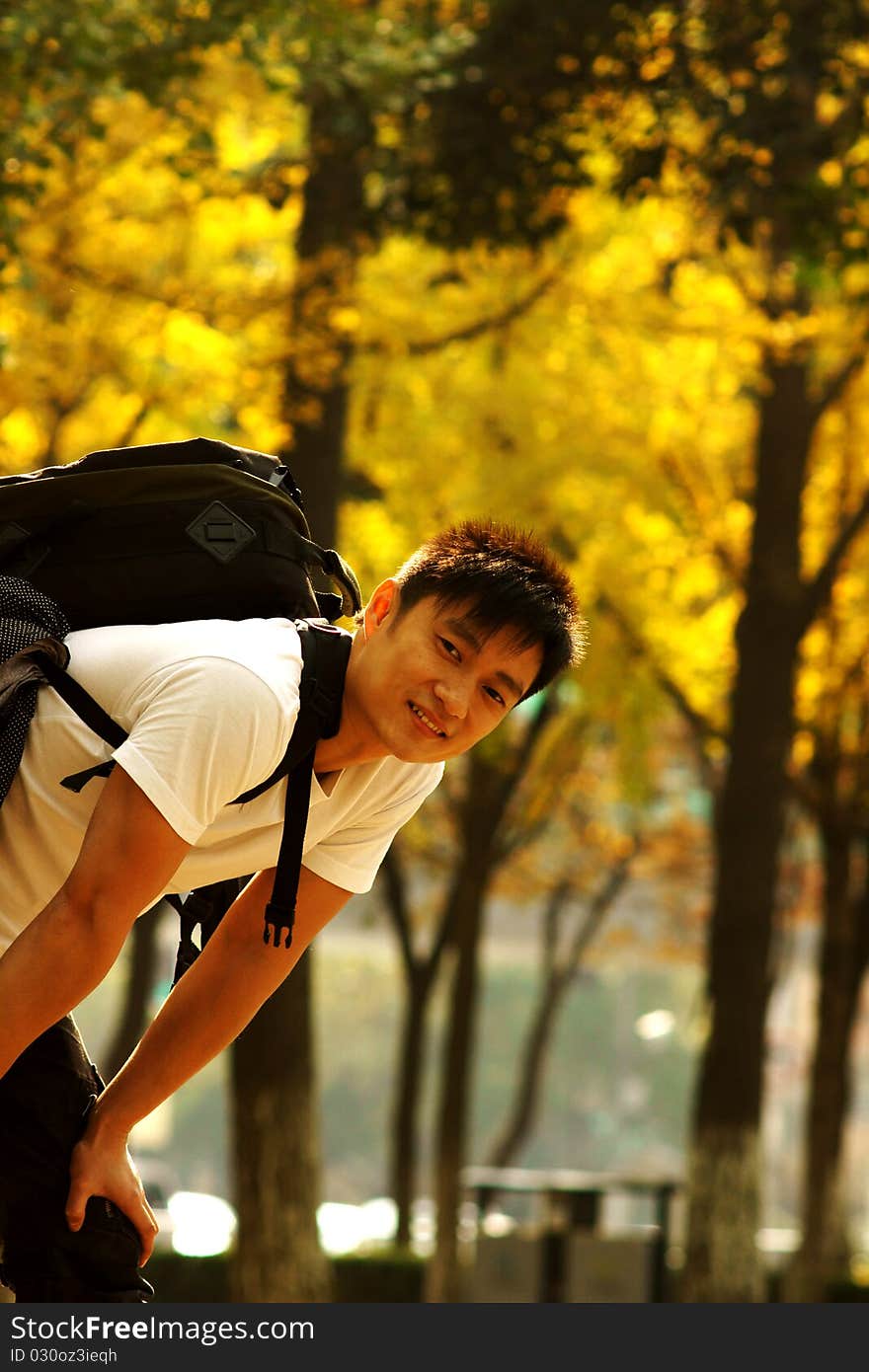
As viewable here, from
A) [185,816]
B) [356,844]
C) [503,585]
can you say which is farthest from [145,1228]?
[503,585]

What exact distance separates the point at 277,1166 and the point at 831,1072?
575cm

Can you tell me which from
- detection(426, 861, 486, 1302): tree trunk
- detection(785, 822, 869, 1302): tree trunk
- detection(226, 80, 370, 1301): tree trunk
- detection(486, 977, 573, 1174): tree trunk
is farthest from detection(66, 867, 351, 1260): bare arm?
detection(486, 977, 573, 1174): tree trunk

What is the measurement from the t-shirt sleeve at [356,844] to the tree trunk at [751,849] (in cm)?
830

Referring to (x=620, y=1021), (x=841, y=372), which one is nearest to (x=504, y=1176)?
(x=841, y=372)

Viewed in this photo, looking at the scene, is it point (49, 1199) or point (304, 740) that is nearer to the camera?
point (304, 740)

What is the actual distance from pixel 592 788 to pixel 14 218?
45.0ft

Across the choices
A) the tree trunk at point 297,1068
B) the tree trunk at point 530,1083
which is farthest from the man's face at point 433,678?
the tree trunk at point 530,1083

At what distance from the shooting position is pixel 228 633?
2.70 metres

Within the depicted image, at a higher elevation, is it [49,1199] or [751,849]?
[751,849]

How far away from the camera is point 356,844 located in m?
3.16

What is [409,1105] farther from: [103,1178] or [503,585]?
[503,585]

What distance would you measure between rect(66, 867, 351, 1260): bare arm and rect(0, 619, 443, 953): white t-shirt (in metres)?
0.09

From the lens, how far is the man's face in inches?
111

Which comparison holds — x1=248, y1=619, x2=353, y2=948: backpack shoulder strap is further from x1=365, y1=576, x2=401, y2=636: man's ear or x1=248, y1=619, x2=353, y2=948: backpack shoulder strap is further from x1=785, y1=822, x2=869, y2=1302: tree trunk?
x1=785, y1=822, x2=869, y2=1302: tree trunk
